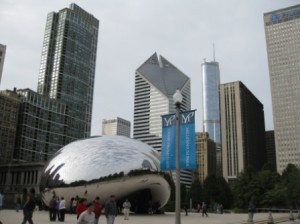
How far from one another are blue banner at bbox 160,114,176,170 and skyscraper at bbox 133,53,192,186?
164m

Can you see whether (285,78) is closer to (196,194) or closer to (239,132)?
(239,132)

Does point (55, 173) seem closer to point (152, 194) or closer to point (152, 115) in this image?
point (152, 194)

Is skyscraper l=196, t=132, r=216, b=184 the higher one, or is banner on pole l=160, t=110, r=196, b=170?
skyscraper l=196, t=132, r=216, b=184

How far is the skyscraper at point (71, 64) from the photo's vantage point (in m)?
164

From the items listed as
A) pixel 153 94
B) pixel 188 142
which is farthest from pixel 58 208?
pixel 153 94

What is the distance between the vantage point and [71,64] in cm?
17050

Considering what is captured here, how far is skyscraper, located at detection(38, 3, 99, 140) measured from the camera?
164m

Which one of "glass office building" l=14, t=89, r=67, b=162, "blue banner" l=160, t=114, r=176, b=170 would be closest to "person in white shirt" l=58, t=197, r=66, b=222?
"blue banner" l=160, t=114, r=176, b=170

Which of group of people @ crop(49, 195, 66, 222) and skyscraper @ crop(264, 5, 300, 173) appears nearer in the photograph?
group of people @ crop(49, 195, 66, 222)

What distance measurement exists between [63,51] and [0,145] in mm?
60071

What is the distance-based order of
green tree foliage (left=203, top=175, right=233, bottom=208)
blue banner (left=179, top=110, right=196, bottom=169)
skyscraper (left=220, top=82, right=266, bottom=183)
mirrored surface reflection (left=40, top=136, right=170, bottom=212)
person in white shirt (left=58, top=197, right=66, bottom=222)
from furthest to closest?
skyscraper (left=220, top=82, right=266, bottom=183)
green tree foliage (left=203, top=175, right=233, bottom=208)
mirrored surface reflection (left=40, top=136, right=170, bottom=212)
person in white shirt (left=58, top=197, right=66, bottom=222)
blue banner (left=179, top=110, right=196, bottom=169)

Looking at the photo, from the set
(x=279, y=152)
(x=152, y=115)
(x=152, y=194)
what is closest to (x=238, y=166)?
(x=279, y=152)

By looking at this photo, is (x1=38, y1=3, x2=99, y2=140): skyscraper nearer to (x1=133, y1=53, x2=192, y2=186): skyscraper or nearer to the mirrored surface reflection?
(x1=133, y1=53, x2=192, y2=186): skyscraper

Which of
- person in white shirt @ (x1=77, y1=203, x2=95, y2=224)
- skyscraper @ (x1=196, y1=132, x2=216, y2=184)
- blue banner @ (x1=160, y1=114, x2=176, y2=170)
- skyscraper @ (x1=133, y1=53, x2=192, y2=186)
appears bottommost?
person in white shirt @ (x1=77, y1=203, x2=95, y2=224)
